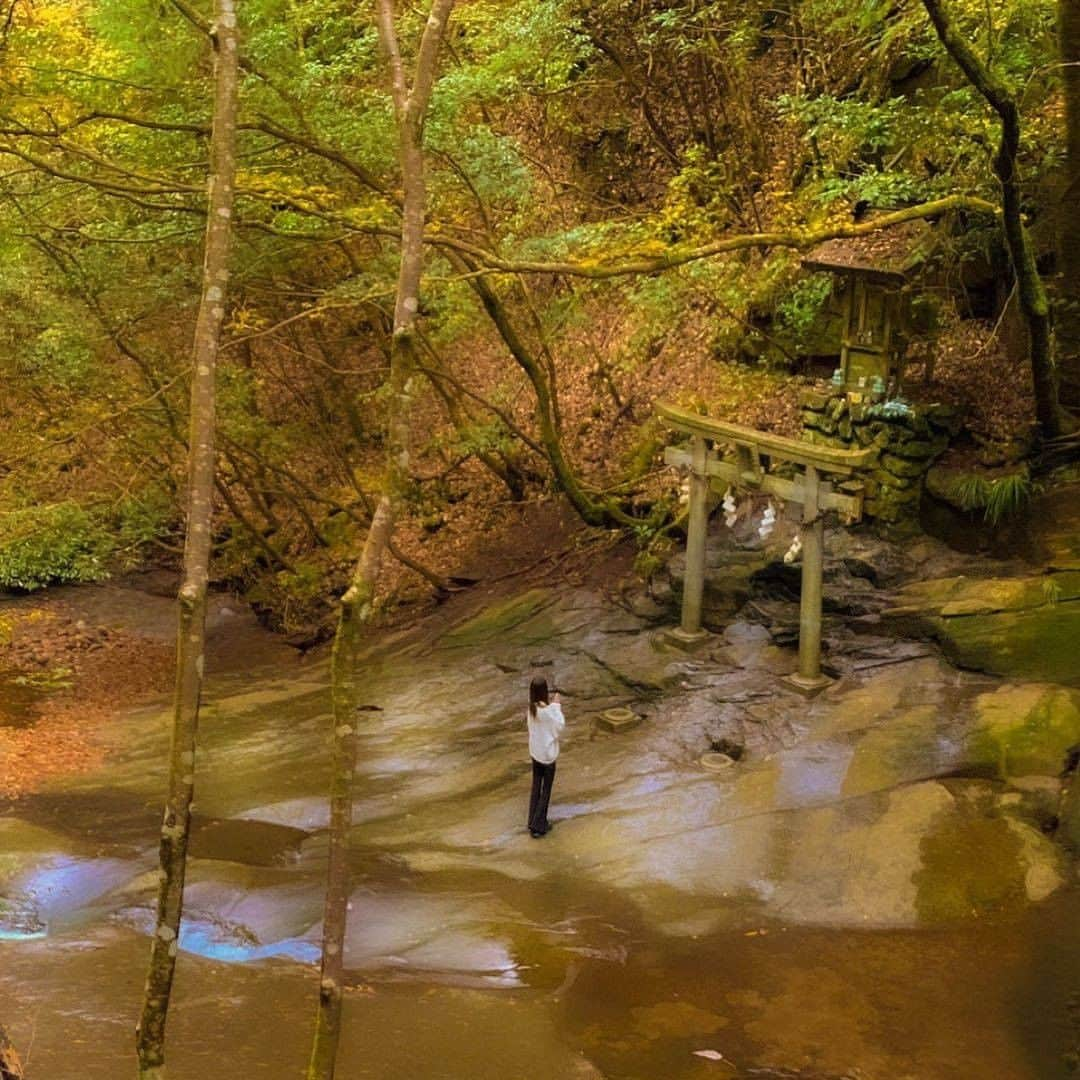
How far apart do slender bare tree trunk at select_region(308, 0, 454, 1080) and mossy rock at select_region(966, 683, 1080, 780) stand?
21.0ft

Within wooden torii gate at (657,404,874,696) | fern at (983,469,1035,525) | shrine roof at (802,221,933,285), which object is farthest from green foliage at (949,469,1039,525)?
shrine roof at (802,221,933,285)

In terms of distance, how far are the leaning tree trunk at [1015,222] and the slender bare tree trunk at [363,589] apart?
503 centimetres

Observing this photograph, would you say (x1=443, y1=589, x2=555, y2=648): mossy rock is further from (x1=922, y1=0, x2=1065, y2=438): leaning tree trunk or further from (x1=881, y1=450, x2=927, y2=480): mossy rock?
(x1=922, y1=0, x2=1065, y2=438): leaning tree trunk

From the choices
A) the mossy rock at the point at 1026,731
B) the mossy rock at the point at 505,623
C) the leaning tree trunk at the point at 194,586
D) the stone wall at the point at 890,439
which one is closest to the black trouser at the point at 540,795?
the mossy rock at the point at 1026,731

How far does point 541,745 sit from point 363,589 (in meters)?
4.47

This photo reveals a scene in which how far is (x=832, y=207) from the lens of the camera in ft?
44.9

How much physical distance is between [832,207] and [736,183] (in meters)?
3.36

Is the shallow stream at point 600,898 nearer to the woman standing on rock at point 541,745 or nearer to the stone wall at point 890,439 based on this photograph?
the woman standing on rock at point 541,745

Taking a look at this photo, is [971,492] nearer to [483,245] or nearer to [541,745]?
[541,745]

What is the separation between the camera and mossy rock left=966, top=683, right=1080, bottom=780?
31.4 ft

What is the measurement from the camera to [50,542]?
1556 centimetres

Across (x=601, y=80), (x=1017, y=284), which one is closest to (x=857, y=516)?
(x=1017, y=284)

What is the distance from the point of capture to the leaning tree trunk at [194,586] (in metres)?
5.15

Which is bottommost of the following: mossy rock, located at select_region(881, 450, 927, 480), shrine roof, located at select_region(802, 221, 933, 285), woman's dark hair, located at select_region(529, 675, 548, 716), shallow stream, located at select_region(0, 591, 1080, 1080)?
shallow stream, located at select_region(0, 591, 1080, 1080)
